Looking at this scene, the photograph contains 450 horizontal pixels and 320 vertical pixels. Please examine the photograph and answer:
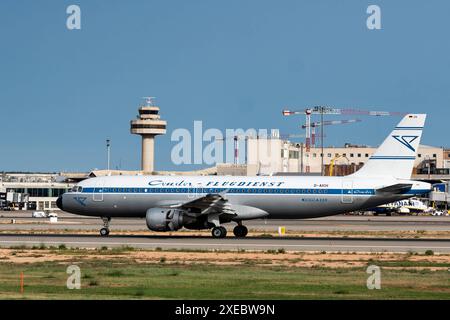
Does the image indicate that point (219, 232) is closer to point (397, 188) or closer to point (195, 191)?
point (195, 191)

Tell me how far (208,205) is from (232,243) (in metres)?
5.97

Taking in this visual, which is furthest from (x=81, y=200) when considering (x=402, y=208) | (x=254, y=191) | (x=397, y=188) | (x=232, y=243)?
(x=402, y=208)

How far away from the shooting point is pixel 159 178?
6309 cm

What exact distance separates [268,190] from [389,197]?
8.42m

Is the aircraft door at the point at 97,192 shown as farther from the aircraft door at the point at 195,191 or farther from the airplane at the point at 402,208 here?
the airplane at the point at 402,208

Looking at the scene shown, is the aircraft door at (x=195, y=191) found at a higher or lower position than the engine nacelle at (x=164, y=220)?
higher

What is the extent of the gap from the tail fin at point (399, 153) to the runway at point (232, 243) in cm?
570

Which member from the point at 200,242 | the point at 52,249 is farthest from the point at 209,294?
the point at 200,242

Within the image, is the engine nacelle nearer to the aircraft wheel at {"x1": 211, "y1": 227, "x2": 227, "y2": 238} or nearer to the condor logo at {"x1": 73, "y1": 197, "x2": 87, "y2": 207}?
the aircraft wheel at {"x1": 211, "y1": 227, "x2": 227, "y2": 238}

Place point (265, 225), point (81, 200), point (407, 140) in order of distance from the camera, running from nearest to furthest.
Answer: point (81, 200) < point (407, 140) < point (265, 225)

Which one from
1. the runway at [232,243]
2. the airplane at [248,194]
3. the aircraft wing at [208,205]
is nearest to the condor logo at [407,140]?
the airplane at [248,194]

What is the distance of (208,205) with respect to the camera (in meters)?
59.2

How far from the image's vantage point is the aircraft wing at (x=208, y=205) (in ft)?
191
